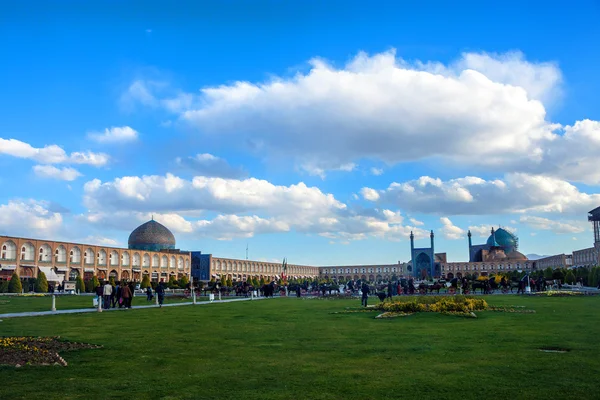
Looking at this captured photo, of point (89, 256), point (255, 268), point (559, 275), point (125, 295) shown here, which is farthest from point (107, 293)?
point (255, 268)

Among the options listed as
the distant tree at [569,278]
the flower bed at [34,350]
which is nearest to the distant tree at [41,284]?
the flower bed at [34,350]

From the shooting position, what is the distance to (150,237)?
83562 millimetres

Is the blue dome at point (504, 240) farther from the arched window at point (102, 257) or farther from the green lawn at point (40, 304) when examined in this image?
the green lawn at point (40, 304)

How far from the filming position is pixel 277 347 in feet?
33.4

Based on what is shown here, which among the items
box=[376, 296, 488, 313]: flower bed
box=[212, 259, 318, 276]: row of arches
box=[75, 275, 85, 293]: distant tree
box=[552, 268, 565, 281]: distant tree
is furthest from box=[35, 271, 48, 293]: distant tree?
box=[552, 268, 565, 281]: distant tree

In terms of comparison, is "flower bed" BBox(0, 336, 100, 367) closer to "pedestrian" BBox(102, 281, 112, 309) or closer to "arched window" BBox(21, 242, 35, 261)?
"pedestrian" BBox(102, 281, 112, 309)

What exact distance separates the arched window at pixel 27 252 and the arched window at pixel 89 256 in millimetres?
8013

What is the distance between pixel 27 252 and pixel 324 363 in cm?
5686

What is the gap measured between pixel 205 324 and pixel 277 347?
19.0 ft

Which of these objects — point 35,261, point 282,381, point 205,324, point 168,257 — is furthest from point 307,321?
point 168,257

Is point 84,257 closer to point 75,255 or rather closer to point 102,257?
point 75,255

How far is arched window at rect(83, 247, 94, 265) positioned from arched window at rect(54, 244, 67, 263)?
3061mm

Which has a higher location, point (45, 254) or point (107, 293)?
point (45, 254)

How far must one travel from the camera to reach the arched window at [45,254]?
58.3 metres
